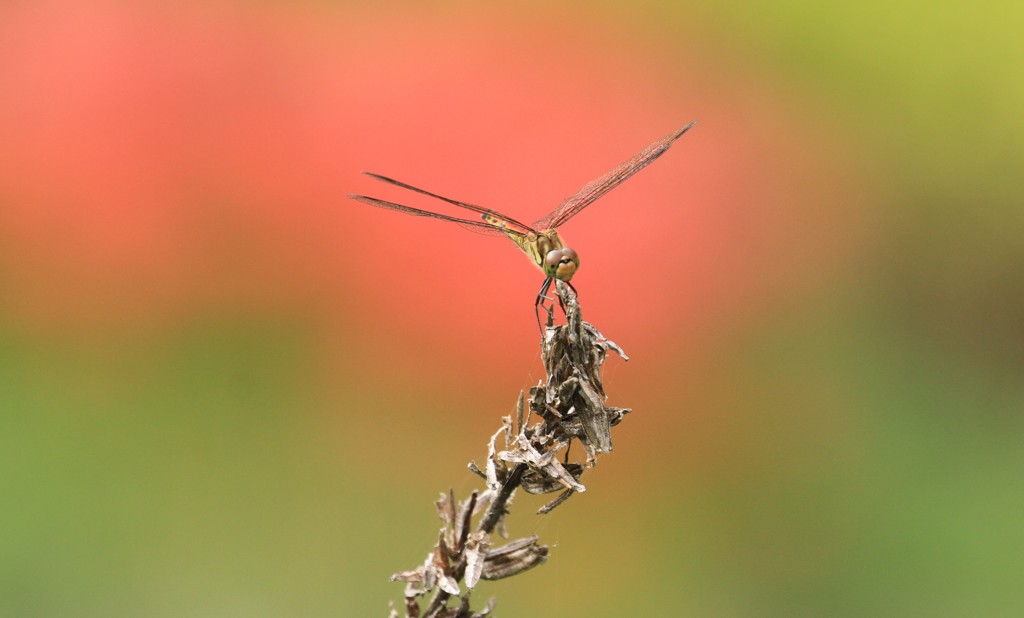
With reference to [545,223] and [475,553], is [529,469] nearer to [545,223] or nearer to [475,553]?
[475,553]

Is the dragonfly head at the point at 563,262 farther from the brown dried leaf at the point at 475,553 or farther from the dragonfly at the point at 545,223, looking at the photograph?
the brown dried leaf at the point at 475,553

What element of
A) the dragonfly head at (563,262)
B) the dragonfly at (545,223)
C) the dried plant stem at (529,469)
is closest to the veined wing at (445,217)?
the dragonfly at (545,223)

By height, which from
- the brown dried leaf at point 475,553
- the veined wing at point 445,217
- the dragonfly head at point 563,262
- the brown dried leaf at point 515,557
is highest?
the veined wing at point 445,217

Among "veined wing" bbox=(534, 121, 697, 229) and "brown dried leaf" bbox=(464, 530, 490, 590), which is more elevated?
"veined wing" bbox=(534, 121, 697, 229)

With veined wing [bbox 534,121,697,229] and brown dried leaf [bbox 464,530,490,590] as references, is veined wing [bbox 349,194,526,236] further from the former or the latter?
brown dried leaf [bbox 464,530,490,590]

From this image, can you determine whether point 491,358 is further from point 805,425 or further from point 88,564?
point 88,564

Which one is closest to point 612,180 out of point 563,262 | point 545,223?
point 545,223

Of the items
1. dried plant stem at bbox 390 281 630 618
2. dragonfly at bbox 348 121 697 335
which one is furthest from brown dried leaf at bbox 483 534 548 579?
dragonfly at bbox 348 121 697 335
